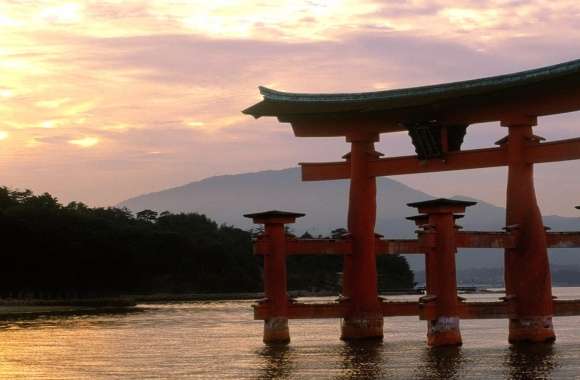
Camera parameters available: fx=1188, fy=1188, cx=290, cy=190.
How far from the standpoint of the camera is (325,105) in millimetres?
39531

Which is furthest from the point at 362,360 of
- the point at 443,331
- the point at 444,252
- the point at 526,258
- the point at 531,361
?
the point at 526,258

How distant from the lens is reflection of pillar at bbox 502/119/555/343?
36875 mm

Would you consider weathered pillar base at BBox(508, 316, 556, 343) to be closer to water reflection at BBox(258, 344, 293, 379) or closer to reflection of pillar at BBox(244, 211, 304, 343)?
water reflection at BBox(258, 344, 293, 379)

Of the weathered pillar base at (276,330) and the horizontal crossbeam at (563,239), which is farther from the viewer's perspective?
the weathered pillar base at (276,330)

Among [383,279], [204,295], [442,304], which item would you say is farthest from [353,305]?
[383,279]

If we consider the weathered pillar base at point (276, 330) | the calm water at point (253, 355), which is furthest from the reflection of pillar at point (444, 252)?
the weathered pillar base at point (276, 330)

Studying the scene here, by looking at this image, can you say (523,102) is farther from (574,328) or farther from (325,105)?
(574,328)

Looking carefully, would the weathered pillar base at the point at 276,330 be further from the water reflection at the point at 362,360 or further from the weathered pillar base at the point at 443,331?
the weathered pillar base at the point at 443,331

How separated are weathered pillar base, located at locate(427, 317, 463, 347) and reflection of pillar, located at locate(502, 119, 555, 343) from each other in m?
2.12

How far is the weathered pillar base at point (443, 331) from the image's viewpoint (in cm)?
3606

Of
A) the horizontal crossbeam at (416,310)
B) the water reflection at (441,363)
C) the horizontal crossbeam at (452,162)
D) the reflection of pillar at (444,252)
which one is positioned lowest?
the water reflection at (441,363)

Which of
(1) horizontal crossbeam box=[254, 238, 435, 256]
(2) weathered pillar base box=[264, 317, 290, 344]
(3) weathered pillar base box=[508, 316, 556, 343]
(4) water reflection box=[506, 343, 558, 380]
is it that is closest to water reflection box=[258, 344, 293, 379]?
(2) weathered pillar base box=[264, 317, 290, 344]

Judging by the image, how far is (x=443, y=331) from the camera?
1421 inches

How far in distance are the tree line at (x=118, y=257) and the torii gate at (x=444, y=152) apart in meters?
49.4
